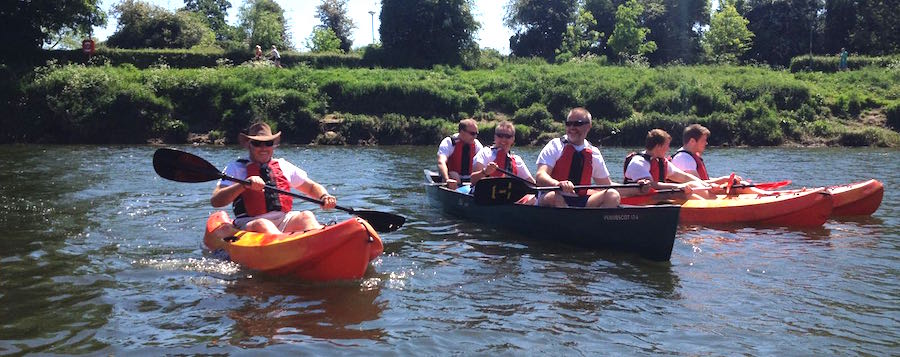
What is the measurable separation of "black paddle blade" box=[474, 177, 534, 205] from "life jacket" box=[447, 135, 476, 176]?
262cm

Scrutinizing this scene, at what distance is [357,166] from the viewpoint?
1898 centimetres

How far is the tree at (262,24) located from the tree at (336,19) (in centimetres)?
340

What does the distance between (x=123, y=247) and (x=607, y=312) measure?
5.18 m

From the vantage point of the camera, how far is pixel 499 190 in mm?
8477

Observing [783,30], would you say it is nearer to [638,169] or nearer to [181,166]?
[638,169]

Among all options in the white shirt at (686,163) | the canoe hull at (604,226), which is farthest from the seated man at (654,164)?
the white shirt at (686,163)

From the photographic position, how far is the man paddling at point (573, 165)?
26.9 ft

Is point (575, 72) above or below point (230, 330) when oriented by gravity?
above

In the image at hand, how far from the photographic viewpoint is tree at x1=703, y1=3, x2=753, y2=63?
43.1 m

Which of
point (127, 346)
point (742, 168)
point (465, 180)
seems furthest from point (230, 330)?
point (742, 168)

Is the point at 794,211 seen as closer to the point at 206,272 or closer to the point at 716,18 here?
the point at 206,272

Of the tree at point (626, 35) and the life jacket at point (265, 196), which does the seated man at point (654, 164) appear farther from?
the tree at point (626, 35)

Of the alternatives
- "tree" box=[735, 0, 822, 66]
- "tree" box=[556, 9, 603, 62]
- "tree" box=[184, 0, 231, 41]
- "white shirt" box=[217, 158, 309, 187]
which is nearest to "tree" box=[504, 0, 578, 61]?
"tree" box=[556, 9, 603, 62]

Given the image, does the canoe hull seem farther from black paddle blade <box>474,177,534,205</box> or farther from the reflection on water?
the reflection on water
